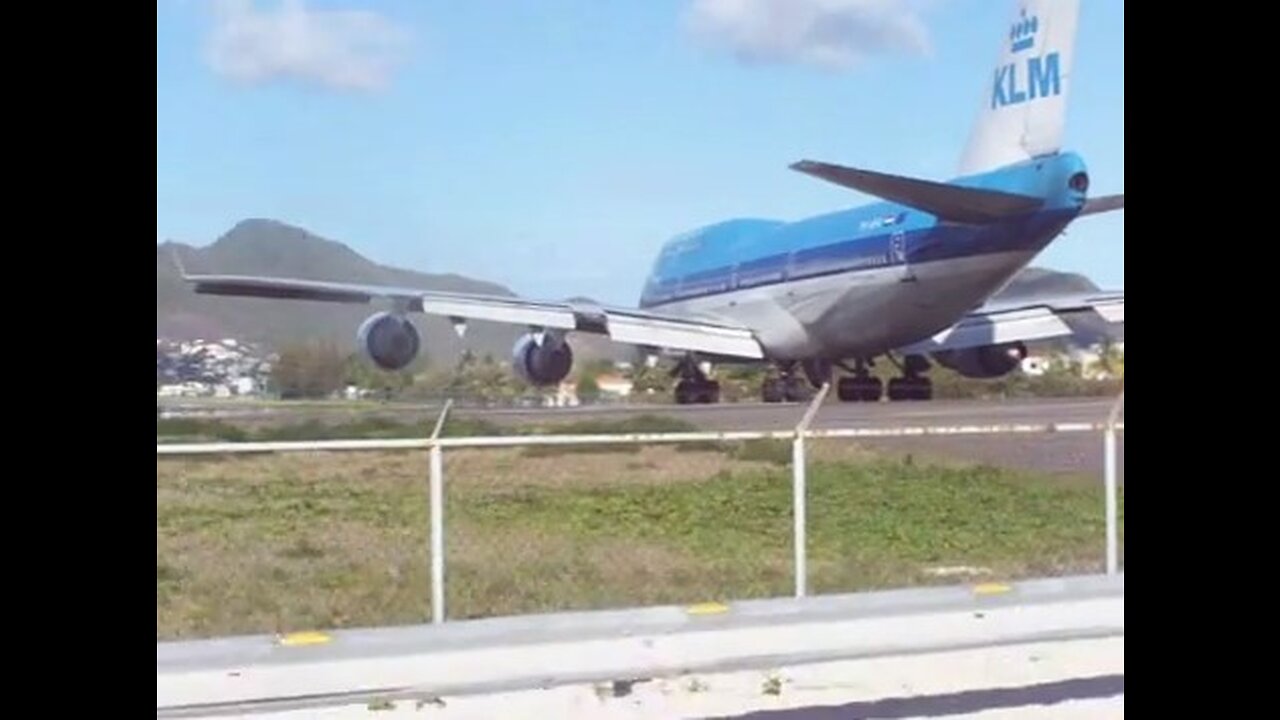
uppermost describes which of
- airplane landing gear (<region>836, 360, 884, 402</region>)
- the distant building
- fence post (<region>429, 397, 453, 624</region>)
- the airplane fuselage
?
the airplane fuselage

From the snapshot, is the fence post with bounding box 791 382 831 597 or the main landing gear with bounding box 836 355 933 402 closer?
the fence post with bounding box 791 382 831 597

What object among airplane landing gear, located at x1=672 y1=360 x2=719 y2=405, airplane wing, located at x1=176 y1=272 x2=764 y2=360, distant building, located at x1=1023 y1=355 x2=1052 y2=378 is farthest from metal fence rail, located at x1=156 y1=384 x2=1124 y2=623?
distant building, located at x1=1023 y1=355 x2=1052 y2=378

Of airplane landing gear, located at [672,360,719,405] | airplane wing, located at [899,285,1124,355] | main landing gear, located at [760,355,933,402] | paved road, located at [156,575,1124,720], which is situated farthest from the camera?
airplane wing, located at [899,285,1124,355]

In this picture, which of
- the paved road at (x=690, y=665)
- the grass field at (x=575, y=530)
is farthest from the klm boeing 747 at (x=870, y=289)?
the paved road at (x=690, y=665)

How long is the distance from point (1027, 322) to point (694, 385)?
6181 mm

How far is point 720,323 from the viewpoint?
30734mm

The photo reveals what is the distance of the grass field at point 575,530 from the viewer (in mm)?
10352

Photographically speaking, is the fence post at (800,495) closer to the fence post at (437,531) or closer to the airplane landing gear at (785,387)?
the fence post at (437,531)

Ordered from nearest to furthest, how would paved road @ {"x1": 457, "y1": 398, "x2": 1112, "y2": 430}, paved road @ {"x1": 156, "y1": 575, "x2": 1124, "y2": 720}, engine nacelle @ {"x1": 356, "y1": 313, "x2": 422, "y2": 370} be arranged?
paved road @ {"x1": 156, "y1": 575, "x2": 1124, "y2": 720}
paved road @ {"x1": 457, "y1": 398, "x2": 1112, "y2": 430}
engine nacelle @ {"x1": 356, "y1": 313, "x2": 422, "y2": 370}

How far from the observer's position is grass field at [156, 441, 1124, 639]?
10352mm

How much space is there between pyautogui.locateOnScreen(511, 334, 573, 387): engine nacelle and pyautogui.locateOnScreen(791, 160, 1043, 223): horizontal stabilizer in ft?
16.6

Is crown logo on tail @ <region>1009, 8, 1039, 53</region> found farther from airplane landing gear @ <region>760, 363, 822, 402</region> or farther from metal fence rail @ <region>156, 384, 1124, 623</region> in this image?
metal fence rail @ <region>156, 384, 1124, 623</region>
